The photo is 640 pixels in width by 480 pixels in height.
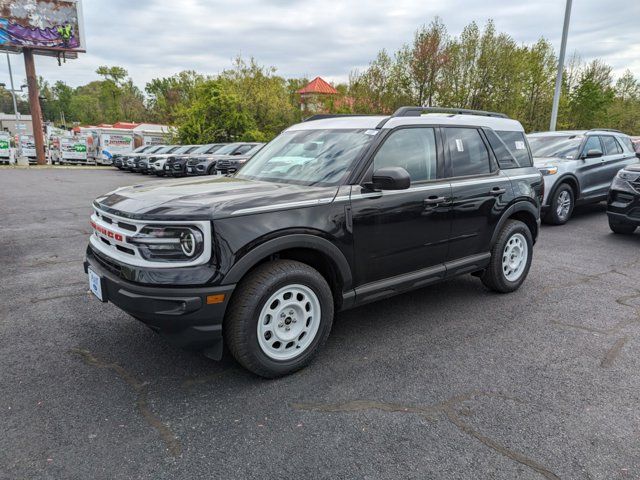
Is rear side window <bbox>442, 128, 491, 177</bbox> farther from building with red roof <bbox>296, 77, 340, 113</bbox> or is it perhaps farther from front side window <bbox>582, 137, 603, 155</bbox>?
building with red roof <bbox>296, 77, 340, 113</bbox>

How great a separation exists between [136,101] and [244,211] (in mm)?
92394

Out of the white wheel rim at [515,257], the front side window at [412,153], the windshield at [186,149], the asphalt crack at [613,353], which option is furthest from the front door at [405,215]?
the windshield at [186,149]

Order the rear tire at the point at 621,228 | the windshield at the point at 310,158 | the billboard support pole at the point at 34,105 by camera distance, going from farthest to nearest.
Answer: the billboard support pole at the point at 34,105
the rear tire at the point at 621,228
the windshield at the point at 310,158

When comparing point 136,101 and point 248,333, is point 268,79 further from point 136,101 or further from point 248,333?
point 136,101

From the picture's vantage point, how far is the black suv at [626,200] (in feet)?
23.3

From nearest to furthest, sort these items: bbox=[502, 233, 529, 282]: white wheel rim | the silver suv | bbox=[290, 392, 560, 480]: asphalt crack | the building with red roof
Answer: bbox=[290, 392, 560, 480]: asphalt crack → bbox=[502, 233, 529, 282]: white wheel rim → the silver suv → the building with red roof

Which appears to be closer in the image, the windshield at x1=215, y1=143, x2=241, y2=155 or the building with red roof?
the windshield at x1=215, y1=143, x2=241, y2=155

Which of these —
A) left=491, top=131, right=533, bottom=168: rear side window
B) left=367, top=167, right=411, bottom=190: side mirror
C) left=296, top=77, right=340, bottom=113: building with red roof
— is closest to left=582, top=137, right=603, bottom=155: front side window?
left=491, top=131, right=533, bottom=168: rear side window

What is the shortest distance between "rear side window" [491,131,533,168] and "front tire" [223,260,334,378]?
2754 millimetres

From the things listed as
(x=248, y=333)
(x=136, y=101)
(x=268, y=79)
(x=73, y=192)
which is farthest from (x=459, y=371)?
(x=136, y=101)

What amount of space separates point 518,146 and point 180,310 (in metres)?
4.08

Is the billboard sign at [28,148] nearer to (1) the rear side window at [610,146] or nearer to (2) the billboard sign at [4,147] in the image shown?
(2) the billboard sign at [4,147]

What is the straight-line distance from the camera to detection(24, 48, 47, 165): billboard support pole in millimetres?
29969

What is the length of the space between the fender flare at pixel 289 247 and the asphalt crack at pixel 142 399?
91cm
